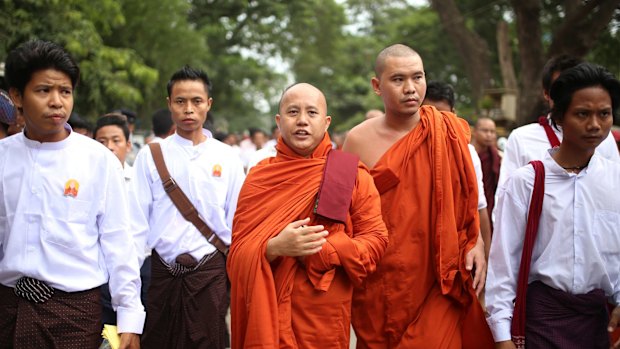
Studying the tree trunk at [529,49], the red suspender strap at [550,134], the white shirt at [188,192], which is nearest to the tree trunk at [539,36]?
the tree trunk at [529,49]

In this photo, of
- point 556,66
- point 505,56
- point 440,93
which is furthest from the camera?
point 505,56

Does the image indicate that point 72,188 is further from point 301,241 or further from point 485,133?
point 485,133

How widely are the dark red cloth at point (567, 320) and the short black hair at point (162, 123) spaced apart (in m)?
4.54

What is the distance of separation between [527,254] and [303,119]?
1229 millimetres

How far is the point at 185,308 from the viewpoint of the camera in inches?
179

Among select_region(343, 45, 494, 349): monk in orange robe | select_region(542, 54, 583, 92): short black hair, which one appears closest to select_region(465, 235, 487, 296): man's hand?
select_region(343, 45, 494, 349): monk in orange robe

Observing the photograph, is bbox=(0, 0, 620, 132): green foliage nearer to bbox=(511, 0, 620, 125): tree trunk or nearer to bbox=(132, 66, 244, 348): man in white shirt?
bbox=(511, 0, 620, 125): tree trunk

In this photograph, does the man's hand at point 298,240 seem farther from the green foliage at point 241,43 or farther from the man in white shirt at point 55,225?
the green foliage at point 241,43

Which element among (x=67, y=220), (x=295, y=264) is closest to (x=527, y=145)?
(x=295, y=264)

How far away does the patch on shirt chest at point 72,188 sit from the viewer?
2990 millimetres

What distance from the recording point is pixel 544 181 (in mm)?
3139

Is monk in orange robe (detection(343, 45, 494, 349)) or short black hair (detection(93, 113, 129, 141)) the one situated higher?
short black hair (detection(93, 113, 129, 141))

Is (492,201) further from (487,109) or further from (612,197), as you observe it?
(487,109)

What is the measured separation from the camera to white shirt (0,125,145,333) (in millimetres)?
2926
